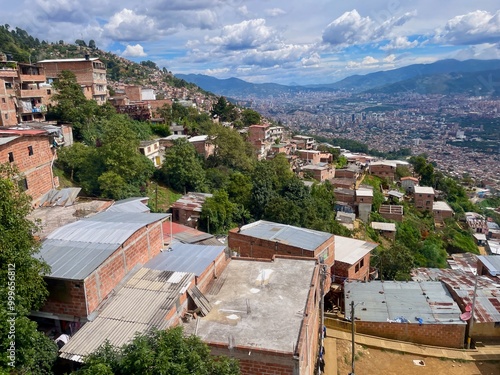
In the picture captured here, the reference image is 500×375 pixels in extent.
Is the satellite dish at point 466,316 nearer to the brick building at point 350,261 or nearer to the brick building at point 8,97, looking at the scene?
the brick building at point 350,261

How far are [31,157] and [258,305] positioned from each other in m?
12.5

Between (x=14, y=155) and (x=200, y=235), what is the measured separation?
8.96 metres

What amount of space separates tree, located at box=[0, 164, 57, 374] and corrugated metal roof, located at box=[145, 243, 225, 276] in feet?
10.4

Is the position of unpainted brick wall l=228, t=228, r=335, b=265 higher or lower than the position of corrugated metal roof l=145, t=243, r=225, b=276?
lower

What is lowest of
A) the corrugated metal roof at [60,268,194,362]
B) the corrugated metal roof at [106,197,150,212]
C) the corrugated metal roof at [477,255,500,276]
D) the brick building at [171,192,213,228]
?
the corrugated metal roof at [477,255,500,276]

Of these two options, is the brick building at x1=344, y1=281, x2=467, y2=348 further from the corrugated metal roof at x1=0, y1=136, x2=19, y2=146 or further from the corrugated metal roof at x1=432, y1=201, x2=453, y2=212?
the corrugated metal roof at x1=432, y1=201, x2=453, y2=212

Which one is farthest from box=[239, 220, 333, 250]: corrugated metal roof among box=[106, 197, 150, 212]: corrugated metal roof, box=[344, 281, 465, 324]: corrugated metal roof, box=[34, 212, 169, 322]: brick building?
box=[34, 212, 169, 322]: brick building

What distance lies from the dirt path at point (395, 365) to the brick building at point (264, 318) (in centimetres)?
96

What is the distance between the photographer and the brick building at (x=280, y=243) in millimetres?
15562

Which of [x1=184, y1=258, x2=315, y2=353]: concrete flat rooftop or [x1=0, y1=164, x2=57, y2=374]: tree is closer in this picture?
[x1=0, y1=164, x2=57, y2=374]: tree

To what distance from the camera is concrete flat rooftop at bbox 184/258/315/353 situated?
8.13 meters

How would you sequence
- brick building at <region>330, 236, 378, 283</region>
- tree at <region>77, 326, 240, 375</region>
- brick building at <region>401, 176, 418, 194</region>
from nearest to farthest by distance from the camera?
tree at <region>77, 326, 240, 375</region>
brick building at <region>330, 236, 378, 283</region>
brick building at <region>401, 176, 418, 194</region>

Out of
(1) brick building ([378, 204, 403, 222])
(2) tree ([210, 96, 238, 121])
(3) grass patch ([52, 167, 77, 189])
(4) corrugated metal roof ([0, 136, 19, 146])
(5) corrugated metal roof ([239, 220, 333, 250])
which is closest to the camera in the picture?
(4) corrugated metal roof ([0, 136, 19, 146])

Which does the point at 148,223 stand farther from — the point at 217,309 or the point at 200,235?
the point at 200,235
